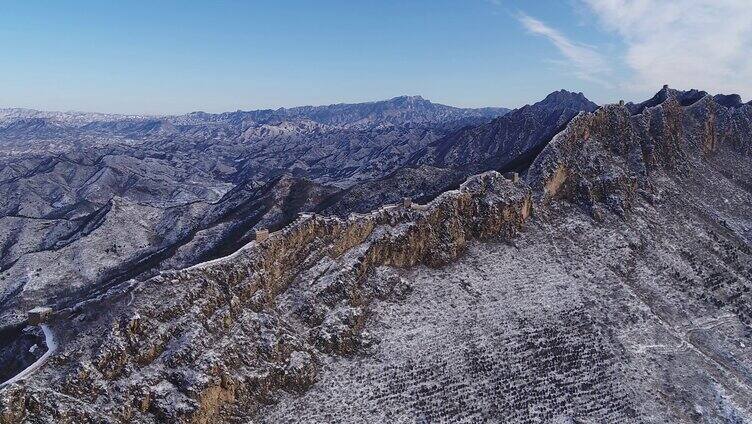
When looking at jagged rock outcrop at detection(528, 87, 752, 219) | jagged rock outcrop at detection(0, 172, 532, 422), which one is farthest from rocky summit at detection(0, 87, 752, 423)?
jagged rock outcrop at detection(528, 87, 752, 219)

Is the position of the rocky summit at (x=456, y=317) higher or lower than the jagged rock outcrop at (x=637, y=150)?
lower

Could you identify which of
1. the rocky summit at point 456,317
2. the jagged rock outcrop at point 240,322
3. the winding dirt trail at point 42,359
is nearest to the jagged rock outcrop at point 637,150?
the rocky summit at point 456,317

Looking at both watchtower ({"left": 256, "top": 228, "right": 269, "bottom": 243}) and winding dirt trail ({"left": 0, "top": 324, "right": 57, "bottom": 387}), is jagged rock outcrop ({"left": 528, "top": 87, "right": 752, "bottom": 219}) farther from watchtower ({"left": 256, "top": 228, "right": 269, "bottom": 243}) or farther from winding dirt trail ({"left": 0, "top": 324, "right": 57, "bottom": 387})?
winding dirt trail ({"left": 0, "top": 324, "right": 57, "bottom": 387})

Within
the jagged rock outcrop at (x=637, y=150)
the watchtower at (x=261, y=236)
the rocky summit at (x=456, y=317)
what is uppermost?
the jagged rock outcrop at (x=637, y=150)

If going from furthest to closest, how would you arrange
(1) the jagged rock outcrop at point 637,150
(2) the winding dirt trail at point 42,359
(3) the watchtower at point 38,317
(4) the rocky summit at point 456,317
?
(1) the jagged rock outcrop at point 637,150
(3) the watchtower at point 38,317
(4) the rocky summit at point 456,317
(2) the winding dirt trail at point 42,359

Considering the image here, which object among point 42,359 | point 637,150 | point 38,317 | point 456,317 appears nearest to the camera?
point 42,359

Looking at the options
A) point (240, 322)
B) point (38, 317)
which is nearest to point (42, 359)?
point (38, 317)

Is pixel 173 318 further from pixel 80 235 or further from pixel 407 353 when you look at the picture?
pixel 80 235

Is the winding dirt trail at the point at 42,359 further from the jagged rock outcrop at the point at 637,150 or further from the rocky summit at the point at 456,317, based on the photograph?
the jagged rock outcrop at the point at 637,150

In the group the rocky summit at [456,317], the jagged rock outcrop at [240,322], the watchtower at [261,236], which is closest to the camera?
the jagged rock outcrop at [240,322]

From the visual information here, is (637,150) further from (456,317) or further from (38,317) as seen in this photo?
(38,317)

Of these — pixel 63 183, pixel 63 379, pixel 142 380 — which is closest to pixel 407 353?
pixel 142 380
